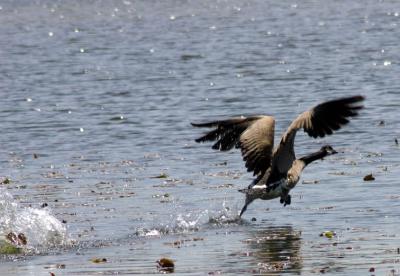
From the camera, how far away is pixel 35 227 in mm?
12016

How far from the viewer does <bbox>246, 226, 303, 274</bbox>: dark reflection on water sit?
10.1 meters

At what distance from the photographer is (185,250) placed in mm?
11109

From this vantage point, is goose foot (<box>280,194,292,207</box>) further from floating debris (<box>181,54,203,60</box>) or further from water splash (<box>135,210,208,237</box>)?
floating debris (<box>181,54,203,60</box>)

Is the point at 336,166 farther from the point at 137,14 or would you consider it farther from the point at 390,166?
the point at 137,14

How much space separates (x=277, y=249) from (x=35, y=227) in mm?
2432

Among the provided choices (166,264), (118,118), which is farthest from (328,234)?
(118,118)

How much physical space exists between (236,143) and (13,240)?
2309mm

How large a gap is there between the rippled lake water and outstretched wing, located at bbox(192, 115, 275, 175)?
2.14 feet

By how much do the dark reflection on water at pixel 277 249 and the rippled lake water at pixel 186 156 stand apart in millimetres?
21

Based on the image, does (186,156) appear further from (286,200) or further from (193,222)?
(286,200)

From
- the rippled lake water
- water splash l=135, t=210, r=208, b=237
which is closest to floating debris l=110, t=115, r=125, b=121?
the rippled lake water

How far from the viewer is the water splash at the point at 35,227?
38.7 ft

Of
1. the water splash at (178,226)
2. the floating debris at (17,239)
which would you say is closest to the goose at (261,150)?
the water splash at (178,226)

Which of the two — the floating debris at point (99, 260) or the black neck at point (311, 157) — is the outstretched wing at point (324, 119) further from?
the floating debris at point (99, 260)
